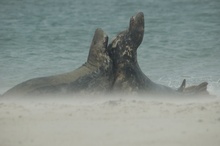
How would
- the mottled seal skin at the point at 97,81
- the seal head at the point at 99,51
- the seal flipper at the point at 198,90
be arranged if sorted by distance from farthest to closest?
1. the seal flipper at the point at 198,90
2. the seal head at the point at 99,51
3. the mottled seal skin at the point at 97,81

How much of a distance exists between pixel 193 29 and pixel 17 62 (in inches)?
300

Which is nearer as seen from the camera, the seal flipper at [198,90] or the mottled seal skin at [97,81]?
the mottled seal skin at [97,81]

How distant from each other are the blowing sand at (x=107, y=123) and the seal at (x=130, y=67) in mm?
1056

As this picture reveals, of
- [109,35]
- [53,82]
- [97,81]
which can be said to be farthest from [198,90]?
[109,35]

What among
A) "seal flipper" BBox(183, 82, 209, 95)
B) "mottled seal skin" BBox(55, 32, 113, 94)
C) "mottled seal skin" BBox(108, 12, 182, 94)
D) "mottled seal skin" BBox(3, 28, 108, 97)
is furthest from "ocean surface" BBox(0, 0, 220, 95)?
"mottled seal skin" BBox(3, 28, 108, 97)

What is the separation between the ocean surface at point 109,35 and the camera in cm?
1420

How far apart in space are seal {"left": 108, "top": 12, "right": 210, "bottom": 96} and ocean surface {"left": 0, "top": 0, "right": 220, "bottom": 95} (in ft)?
5.53

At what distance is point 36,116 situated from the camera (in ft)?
25.1

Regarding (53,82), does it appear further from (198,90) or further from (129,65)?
(198,90)

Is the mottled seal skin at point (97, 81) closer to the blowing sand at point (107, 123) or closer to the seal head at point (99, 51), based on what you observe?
the seal head at point (99, 51)

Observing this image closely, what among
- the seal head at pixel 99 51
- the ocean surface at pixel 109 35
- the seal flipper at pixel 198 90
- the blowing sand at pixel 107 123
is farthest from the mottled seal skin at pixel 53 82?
the ocean surface at pixel 109 35

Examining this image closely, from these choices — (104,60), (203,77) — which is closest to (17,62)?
(203,77)

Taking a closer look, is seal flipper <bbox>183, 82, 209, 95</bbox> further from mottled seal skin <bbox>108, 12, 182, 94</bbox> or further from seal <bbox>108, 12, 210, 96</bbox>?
mottled seal skin <bbox>108, 12, 182, 94</bbox>

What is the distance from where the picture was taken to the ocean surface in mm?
14203
